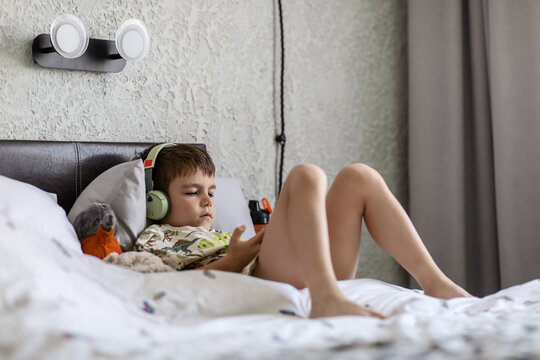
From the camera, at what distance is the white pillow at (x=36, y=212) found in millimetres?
1355

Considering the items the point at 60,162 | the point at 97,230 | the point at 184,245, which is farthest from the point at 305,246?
the point at 60,162

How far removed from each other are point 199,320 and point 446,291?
0.59 metres

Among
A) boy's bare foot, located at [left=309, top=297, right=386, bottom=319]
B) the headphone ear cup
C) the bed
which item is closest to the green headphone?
the headphone ear cup

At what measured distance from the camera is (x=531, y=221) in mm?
2316

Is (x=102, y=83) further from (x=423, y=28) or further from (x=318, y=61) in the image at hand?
(x=423, y=28)

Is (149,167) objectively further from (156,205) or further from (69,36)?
(69,36)

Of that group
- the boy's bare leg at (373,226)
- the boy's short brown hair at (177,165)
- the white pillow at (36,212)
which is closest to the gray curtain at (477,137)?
the boy's bare leg at (373,226)

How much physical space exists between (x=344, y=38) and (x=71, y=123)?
124 centimetres

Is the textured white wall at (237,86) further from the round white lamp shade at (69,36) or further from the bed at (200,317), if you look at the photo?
the bed at (200,317)

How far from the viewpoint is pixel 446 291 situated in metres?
1.32

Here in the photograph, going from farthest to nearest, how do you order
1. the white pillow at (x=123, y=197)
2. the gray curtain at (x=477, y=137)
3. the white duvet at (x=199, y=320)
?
the gray curtain at (x=477, y=137) < the white pillow at (x=123, y=197) < the white duvet at (x=199, y=320)

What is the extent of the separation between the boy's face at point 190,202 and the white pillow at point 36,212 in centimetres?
30

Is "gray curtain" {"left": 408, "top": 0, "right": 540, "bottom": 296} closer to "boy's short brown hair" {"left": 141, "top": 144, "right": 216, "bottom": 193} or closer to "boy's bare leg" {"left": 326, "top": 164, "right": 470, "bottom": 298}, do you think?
"boy's bare leg" {"left": 326, "top": 164, "right": 470, "bottom": 298}

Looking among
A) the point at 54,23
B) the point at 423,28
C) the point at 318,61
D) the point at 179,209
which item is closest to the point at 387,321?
the point at 179,209
